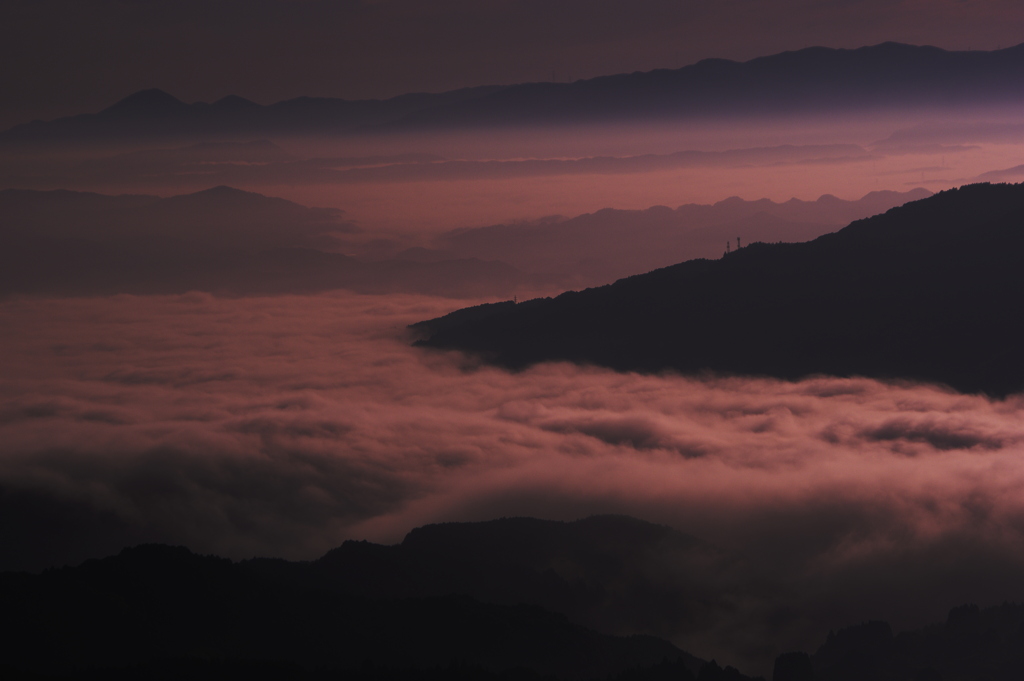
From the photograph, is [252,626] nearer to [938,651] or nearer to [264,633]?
[264,633]

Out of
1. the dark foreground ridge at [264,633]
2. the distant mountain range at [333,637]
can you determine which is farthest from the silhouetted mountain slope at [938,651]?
the dark foreground ridge at [264,633]

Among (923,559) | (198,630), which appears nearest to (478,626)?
(198,630)

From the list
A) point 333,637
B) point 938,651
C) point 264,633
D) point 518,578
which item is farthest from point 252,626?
point 938,651

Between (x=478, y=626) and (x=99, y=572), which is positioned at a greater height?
(x=99, y=572)

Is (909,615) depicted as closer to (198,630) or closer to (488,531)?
(488,531)

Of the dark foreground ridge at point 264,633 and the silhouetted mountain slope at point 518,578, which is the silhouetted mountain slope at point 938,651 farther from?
the silhouetted mountain slope at point 518,578

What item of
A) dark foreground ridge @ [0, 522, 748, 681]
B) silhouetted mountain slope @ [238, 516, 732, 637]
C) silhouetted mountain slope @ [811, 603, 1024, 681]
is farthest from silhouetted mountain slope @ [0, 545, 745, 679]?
silhouetted mountain slope @ [811, 603, 1024, 681]
